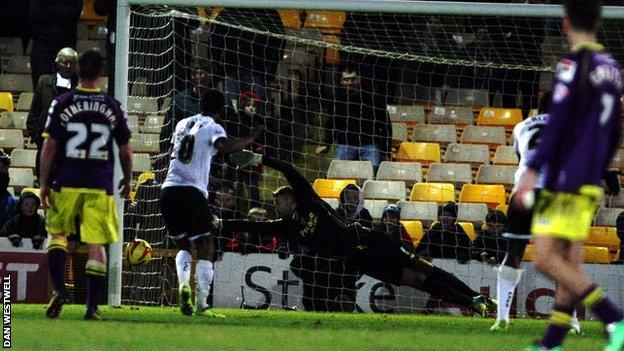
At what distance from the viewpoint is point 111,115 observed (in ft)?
36.4

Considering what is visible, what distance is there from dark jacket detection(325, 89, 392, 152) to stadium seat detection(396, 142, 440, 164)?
718 mm

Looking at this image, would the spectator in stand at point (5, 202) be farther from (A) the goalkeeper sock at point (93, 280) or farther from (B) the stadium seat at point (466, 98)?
(B) the stadium seat at point (466, 98)

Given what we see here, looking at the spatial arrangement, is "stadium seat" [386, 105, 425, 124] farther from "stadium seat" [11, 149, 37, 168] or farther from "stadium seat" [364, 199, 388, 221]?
"stadium seat" [11, 149, 37, 168]

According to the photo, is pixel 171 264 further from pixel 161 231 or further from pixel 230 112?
pixel 230 112

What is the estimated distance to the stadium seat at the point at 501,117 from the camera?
18.9 m

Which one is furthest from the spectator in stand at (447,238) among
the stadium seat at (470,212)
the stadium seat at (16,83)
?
the stadium seat at (16,83)

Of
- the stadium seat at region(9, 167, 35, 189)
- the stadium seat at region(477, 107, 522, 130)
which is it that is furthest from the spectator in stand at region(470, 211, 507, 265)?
the stadium seat at region(9, 167, 35, 189)

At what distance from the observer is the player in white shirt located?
12.5 m

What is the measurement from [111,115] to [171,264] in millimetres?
4128

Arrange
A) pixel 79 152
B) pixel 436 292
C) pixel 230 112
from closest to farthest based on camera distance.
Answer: pixel 79 152 < pixel 436 292 < pixel 230 112

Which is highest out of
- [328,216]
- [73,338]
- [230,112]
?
[230,112]

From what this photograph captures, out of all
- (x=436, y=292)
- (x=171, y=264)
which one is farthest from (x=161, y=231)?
(x=436, y=292)

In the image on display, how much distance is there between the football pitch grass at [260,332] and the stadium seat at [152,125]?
179 inches

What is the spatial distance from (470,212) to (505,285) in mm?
5559
